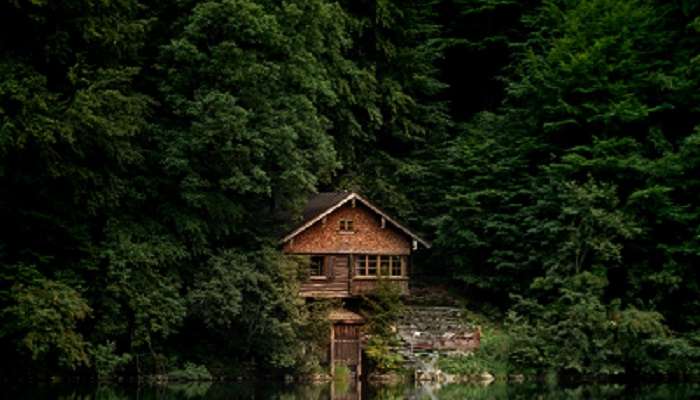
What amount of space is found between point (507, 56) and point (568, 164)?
14312 millimetres

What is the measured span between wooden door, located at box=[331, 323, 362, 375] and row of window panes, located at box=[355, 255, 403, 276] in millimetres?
2639

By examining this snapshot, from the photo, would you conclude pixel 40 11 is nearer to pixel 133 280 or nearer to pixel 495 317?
pixel 133 280

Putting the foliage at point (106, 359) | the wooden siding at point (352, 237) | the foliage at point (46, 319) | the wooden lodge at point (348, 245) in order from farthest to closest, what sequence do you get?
the wooden siding at point (352, 237) < the wooden lodge at point (348, 245) < the foliage at point (106, 359) < the foliage at point (46, 319)

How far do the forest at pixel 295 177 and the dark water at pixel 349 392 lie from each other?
1465 millimetres

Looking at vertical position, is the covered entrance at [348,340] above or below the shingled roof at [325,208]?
below

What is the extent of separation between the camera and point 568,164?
5034cm

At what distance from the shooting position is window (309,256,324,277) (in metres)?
48.1

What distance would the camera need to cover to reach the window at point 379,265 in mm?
49094

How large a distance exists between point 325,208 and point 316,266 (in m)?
2.29

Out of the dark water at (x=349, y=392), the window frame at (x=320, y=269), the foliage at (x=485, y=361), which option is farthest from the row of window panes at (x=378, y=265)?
the dark water at (x=349, y=392)

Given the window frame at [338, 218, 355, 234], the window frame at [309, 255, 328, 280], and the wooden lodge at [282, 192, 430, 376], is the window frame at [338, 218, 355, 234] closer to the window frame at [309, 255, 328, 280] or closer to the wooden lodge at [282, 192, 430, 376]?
Result: the wooden lodge at [282, 192, 430, 376]

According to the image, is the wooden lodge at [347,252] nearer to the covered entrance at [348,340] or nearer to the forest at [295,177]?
the covered entrance at [348,340]

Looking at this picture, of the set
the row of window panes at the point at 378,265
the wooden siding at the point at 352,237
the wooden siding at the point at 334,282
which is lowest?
the wooden siding at the point at 334,282

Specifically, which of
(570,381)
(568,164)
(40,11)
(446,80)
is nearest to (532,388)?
(570,381)
